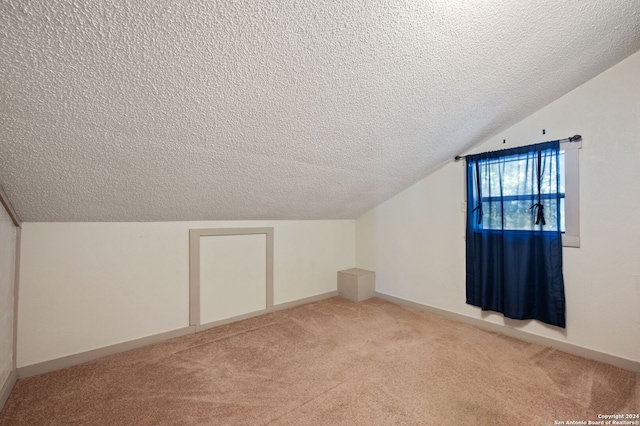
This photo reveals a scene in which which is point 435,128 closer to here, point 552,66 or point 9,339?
point 552,66

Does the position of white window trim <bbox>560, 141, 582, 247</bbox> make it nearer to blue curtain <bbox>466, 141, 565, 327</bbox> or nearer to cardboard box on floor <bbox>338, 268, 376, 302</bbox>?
blue curtain <bbox>466, 141, 565, 327</bbox>

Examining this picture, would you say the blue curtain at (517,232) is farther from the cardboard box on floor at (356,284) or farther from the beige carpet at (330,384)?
the cardboard box on floor at (356,284)

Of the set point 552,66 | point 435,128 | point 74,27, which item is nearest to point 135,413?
point 74,27

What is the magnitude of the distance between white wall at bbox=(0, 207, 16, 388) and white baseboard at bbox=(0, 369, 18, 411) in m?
0.02

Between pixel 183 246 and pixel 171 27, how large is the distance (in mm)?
1816

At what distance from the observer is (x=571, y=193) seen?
205cm

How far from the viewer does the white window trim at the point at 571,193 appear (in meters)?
2.02

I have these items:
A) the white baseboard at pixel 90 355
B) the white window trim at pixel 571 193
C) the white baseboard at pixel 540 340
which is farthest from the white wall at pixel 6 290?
the white window trim at pixel 571 193

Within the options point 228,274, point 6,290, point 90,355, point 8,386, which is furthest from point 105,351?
point 228,274

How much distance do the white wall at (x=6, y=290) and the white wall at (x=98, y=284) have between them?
9 cm

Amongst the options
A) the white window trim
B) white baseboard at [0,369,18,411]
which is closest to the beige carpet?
white baseboard at [0,369,18,411]

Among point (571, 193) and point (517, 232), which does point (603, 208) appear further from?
point (517, 232)

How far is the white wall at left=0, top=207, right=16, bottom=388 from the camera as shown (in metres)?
1.51

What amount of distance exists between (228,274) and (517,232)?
2.57 m
